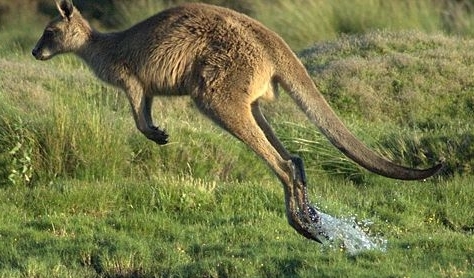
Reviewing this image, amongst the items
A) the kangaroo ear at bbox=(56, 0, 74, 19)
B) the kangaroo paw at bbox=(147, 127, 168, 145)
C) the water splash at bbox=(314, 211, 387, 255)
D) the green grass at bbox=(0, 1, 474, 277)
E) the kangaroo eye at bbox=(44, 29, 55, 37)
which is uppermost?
the kangaroo ear at bbox=(56, 0, 74, 19)

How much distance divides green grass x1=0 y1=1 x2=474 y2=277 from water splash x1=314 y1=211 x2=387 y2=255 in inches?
6.5

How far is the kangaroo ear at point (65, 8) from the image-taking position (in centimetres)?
927

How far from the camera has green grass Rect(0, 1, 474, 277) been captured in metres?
8.41

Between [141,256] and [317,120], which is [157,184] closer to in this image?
[141,256]

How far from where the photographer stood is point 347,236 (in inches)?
352

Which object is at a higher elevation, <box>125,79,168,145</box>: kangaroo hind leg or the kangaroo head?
the kangaroo head

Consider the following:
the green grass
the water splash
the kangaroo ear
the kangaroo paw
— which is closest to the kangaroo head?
the kangaroo ear

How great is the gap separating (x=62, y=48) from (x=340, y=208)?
2898 mm

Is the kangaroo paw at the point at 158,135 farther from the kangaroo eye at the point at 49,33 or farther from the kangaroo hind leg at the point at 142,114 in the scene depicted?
the kangaroo eye at the point at 49,33

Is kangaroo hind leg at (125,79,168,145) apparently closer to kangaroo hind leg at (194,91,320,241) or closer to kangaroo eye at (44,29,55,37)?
kangaroo hind leg at (194,91,320,241)

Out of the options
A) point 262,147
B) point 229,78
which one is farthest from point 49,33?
point 262,147

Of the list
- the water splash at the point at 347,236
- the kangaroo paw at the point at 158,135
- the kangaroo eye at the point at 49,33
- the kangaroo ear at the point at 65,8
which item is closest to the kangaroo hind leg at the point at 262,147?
the water splash at the point at 347,236

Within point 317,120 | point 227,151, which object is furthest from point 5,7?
point 317,120

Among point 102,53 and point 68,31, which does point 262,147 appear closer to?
point 102,53
